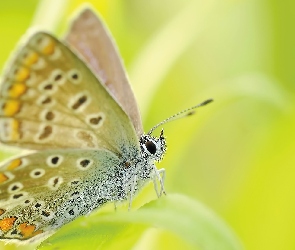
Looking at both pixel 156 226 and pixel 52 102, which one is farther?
pixel 52 102

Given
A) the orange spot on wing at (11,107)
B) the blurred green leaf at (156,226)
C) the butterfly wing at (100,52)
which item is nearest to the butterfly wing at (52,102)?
the orange spot on wing at (11,107)

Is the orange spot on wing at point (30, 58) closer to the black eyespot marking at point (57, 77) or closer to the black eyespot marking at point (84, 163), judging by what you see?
the black eyespot marking at point (57, 77)

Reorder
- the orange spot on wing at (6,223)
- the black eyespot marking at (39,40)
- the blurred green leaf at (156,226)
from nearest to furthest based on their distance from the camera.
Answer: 1. the blurred green leaf at (156,226)
2. the black eyespot marking at (39,40)
3. the orange spot on wing at (6,223)

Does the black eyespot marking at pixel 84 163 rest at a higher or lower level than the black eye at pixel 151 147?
lower

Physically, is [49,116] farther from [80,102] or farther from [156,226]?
[156,226]

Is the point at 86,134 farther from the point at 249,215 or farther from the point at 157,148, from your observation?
the point at 249,215

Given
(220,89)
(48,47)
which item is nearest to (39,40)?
(48,47)

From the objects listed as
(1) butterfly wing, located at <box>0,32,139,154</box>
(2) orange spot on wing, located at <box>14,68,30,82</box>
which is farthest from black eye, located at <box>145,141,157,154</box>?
(2) orange spot on wing, located at <box>14,68,30,82</box>
